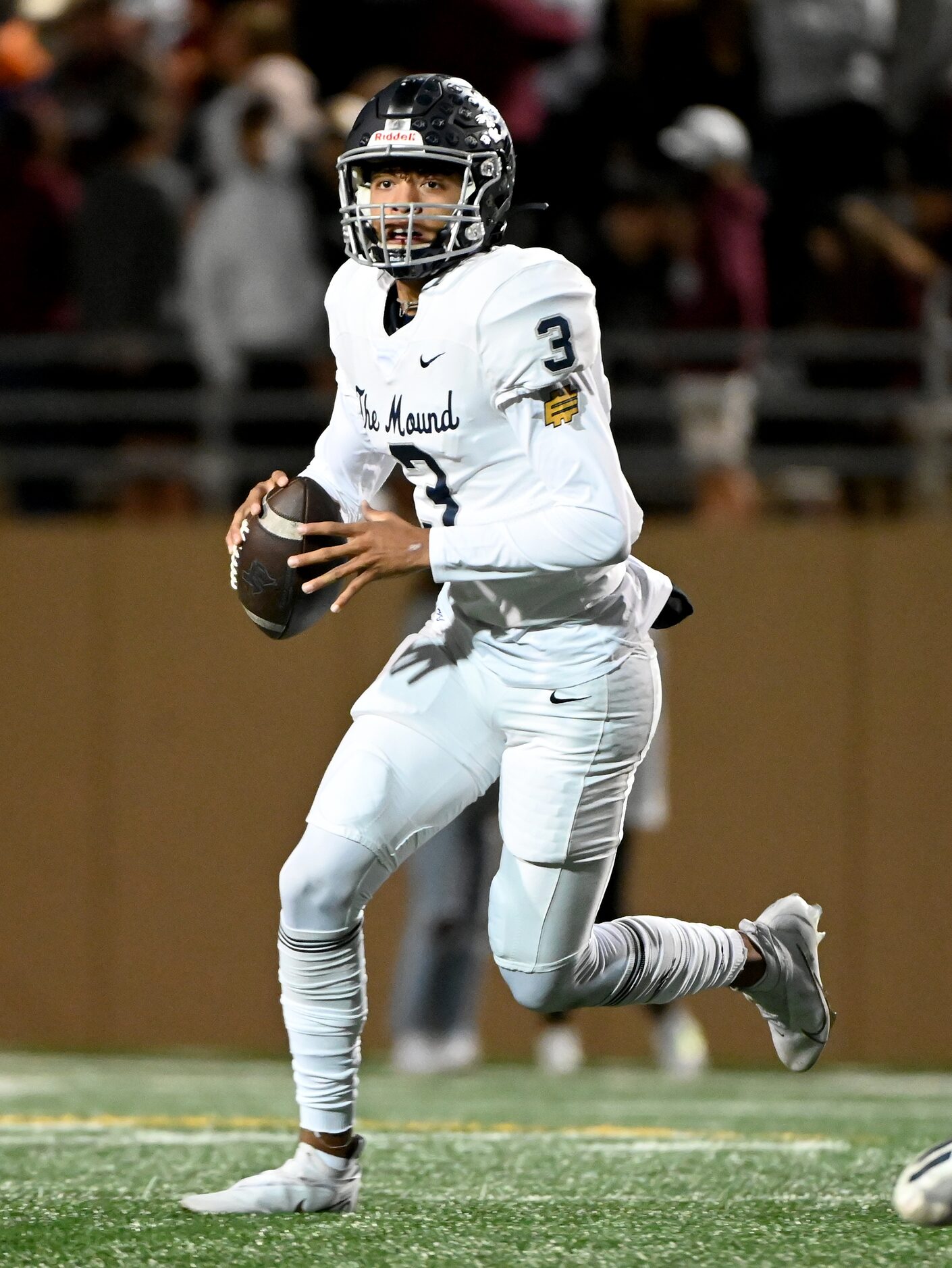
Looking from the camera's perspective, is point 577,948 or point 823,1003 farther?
point 823,1003

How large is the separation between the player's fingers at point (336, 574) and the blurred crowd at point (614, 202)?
4523 mm

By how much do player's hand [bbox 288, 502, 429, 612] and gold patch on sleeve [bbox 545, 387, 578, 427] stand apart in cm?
28

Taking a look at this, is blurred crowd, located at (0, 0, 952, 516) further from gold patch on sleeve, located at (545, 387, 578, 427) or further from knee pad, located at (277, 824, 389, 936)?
knee pad, located at (277, 824, 389, 936)

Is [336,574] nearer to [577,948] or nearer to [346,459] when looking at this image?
[346,459]

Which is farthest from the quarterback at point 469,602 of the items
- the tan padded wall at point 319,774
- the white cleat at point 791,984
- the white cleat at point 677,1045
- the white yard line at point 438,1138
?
the tan padded wall at point 319,774

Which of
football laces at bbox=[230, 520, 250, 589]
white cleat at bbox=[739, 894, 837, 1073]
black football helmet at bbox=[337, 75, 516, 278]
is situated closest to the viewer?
black football helmet at bbox=[337, 75, 516, 278]

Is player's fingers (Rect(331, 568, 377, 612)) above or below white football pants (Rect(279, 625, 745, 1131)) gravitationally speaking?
above

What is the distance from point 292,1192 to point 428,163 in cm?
174


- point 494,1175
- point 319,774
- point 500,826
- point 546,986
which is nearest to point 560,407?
point 500,826

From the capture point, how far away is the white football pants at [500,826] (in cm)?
358

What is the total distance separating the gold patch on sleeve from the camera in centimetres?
355

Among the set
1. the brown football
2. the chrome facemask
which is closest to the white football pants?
the brown football

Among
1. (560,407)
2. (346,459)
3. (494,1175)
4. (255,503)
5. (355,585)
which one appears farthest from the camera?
(494,1175)

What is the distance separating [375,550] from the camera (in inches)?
136
